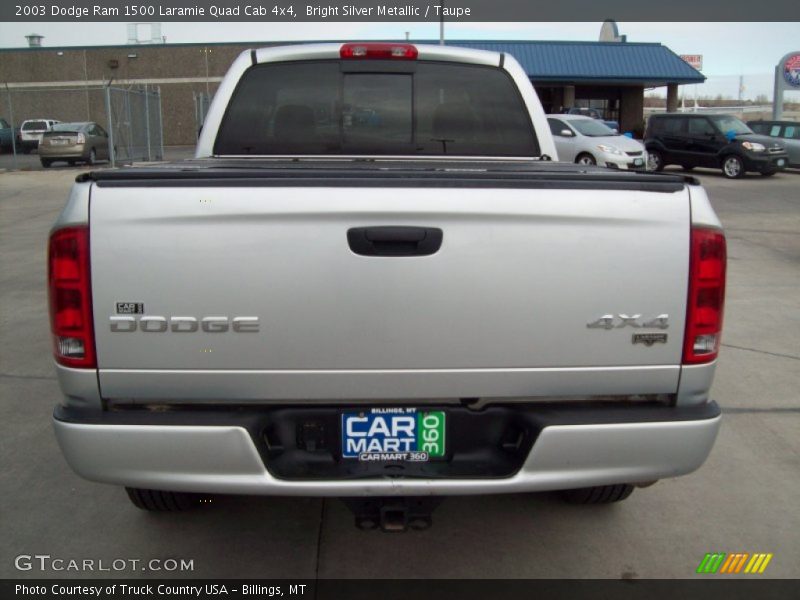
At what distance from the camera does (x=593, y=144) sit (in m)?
18.6

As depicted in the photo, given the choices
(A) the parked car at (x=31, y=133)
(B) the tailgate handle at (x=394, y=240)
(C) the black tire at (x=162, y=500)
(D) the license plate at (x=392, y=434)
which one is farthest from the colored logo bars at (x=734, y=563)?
(A) the parked car at (x=31, y=133)

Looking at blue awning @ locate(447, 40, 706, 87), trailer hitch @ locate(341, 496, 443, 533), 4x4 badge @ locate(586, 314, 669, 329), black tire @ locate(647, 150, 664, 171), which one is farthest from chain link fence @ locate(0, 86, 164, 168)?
4x4 badge @ locate(586, 314, 669, 329)

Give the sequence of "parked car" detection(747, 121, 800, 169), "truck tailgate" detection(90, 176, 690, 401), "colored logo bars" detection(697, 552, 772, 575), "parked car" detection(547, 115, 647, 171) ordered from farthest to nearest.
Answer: "parked car" detection(747, 121, 800, 169)
"parked car" detection(547, 115, 647, 171)
"colored logo bars" detection(697, 552, 772, 575)
"truck tailgate" detection(90, 176, 690, 401)

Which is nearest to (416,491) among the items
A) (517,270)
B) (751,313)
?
(517,270)

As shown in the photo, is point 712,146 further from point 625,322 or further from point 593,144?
point 625,322

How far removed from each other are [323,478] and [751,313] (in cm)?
588

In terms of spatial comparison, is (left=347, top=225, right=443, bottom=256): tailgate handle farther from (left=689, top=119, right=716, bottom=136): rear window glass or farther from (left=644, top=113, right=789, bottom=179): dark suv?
(left=689, top=119, right=716, bottom=136): rear window glass

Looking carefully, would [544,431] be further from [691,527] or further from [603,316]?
[691,527]

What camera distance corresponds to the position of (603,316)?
2.47 metres

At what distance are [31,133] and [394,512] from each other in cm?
3497

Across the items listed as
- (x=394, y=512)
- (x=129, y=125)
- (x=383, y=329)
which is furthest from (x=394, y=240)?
(x=129, y=125)

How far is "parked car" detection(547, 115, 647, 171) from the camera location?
1839 cm

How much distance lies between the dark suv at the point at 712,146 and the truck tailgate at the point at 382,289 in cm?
2024

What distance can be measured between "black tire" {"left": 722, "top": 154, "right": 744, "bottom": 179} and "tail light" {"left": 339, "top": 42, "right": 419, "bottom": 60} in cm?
1881
